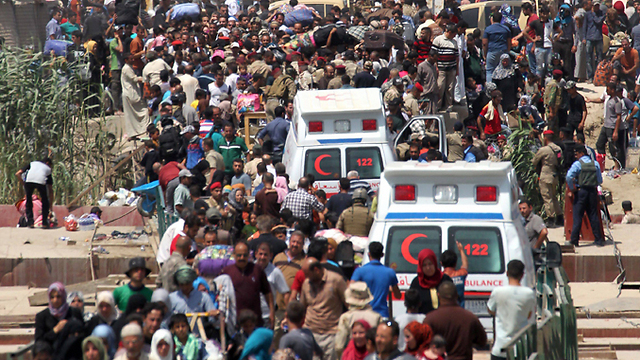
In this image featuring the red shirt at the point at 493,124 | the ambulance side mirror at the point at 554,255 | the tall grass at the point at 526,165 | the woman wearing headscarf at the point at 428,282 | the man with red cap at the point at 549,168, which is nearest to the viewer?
the woman wearing headscarf at the point at 428,282

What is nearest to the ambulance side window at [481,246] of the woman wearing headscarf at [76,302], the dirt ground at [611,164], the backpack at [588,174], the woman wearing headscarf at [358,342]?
the woman wearing headscarf at [358,342]

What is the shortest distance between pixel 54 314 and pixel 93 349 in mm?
831

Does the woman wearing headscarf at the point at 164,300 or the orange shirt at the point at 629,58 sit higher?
the woman wearing headscarf at the point at 164,300

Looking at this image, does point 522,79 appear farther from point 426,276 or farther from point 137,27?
point 426,276

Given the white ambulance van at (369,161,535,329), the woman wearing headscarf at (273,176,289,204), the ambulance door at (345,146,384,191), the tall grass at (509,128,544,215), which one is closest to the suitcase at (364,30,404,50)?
the tall grass at (509,128,544,215)

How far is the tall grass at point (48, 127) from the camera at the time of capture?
66.2 feet

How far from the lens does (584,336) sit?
13.4 meters

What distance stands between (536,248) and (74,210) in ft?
30.1

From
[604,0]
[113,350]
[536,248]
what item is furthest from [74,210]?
[604,0]

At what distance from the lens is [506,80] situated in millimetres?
22359

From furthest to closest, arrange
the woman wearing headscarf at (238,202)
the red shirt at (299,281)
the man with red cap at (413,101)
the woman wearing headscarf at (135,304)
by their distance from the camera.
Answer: the man with red cap at (413,101)
the woman wearing headscarf at (238,202)
the red shirt at (299,281)
the woman wearing headscarf at (135,304)

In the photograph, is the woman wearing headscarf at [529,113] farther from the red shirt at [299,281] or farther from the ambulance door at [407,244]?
the red shirt at [299,281]

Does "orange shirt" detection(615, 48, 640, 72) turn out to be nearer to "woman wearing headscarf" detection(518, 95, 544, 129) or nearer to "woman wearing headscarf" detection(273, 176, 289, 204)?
"woman wearing headscarf" detection(518, 95, 544, 129)

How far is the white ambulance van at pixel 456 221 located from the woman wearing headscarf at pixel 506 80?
12123 mm
